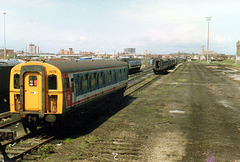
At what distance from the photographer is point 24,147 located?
961 centimetres

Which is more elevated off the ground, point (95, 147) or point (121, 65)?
point (121, 65)

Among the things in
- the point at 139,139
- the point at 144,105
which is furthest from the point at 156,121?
the point at 144,105

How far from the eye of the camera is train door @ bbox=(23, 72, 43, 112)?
1014cm

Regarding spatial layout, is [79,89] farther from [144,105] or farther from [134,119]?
[144,105]

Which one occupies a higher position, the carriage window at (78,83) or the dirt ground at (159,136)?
the carriage window at (78,83)

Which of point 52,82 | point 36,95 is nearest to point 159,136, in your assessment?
point 52,82

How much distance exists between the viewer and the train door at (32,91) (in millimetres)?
10141

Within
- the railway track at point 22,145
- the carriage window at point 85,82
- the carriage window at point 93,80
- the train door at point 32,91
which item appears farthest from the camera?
the carriage window at point 93,80

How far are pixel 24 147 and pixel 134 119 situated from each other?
6.83 metres

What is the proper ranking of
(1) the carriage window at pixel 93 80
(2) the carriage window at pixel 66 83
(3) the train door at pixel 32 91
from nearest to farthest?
(3) the train door at pixel 32 91
(2) the carriage window at pixel 66 83
(1) the carriage window at pixel 93 80

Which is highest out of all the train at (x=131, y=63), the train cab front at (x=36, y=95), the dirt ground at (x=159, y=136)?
the train at (x=131, y=63)

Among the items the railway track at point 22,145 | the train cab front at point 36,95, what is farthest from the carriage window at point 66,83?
the railway track at point 22,145

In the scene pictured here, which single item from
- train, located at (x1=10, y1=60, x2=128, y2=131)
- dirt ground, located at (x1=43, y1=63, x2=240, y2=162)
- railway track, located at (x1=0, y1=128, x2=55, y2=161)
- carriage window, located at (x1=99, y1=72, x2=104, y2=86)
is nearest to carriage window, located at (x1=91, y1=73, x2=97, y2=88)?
carriage window, located at (x1=99, y1=72, x2=104, y2=86)

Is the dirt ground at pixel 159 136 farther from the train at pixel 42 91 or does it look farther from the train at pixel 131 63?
the train at pixel 131 63
